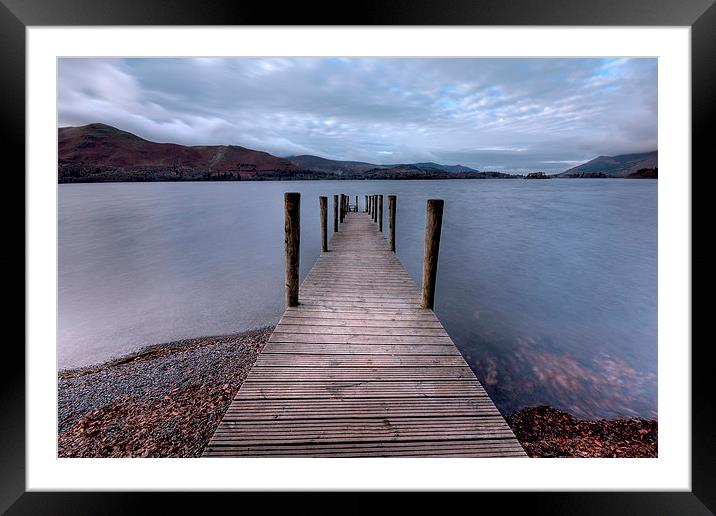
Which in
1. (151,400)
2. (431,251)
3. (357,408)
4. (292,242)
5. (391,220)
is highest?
(391,220)

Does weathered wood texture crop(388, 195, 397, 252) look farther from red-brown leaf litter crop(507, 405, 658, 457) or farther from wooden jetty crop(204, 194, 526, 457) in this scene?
red-brown leaf litter crop(507, 405, 658, 457)

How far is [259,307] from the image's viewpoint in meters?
8.70

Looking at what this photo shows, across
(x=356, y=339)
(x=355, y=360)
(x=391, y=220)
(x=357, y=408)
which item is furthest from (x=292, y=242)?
(x=391, y=220)

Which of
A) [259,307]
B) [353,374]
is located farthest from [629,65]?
[259,307]

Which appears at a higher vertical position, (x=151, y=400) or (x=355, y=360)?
(x=355, y=360)

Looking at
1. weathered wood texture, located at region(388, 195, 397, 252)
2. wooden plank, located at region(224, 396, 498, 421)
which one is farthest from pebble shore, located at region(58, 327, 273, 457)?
weathered wood texture, located at region(388, 195, 397, 252)

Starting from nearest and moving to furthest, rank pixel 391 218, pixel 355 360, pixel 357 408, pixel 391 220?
pixel 357 408 → pixel 355 360 → pixel 391 220 → pixel 391 218

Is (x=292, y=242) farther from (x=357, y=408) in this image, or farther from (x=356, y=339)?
(x=357, y=408)

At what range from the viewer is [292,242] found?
3.79 metres

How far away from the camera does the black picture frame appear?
1315mm
